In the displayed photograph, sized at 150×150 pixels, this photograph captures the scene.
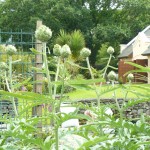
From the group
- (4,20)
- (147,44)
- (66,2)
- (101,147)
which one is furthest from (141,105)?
(4,20)

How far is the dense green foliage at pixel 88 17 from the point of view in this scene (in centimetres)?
3084

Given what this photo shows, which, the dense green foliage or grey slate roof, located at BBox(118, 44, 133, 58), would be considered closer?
grey slate roof, located at BBox(118, 44, 133, 58)

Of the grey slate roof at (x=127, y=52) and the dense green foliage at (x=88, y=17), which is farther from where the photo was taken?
the dense green foliage at (x=88, y=17)

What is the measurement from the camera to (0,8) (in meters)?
32.6

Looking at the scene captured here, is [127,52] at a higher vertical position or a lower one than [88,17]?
lower

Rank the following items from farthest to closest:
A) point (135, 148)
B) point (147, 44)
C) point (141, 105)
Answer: point (147, 44), point (141, 105), point (135, 148)

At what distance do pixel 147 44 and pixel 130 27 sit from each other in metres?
8.30

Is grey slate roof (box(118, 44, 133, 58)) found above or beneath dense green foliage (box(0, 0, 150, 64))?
beneath

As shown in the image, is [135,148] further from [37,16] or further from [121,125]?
[37,16]

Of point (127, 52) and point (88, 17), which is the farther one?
point (88, 17)

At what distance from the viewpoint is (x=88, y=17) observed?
32.4 metres

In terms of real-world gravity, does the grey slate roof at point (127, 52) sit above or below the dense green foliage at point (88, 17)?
below

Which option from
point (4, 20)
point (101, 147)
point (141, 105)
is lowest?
point (141, 105)

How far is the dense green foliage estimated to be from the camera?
1214 inches
